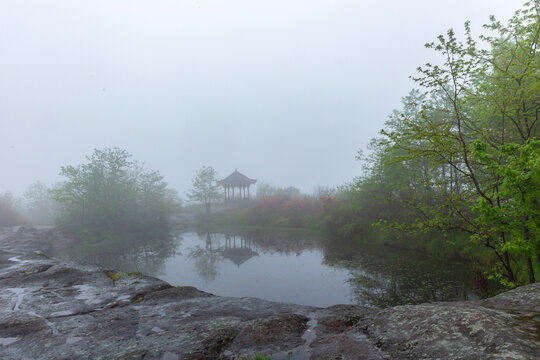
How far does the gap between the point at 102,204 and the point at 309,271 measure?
2536cm

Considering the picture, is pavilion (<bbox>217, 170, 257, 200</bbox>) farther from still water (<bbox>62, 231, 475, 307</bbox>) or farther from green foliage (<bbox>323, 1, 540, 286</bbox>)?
green foliage (<bbox>323, 1, 540, 286</bbox>)

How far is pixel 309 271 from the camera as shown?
493 inches

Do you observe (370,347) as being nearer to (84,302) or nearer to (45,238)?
(84,302)

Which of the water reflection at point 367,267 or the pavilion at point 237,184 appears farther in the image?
the pavilion at point 237,184

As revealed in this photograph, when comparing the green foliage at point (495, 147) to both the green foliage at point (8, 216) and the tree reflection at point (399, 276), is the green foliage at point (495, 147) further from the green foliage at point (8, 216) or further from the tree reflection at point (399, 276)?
the green foliage at point (8, 216)

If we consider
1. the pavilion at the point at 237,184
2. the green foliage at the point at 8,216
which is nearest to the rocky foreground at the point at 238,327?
the green foliage at the point at 8,216

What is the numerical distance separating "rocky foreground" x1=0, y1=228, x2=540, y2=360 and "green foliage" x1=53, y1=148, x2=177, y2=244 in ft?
74.2

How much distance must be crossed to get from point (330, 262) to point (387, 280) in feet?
12.3

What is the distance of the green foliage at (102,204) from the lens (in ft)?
88.7

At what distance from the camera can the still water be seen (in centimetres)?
922

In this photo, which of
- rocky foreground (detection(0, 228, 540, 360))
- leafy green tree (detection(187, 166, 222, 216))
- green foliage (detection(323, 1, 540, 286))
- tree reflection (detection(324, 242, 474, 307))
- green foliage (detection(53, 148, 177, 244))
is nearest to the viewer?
rocky foreground (detection(0, 228, 540, 360))

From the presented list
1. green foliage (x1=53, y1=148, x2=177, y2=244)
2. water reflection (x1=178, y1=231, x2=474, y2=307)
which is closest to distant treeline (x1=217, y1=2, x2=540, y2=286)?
water reflection (x1=178, y1=231, x2=474, y2=307)

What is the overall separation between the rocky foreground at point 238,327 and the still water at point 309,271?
11.3ft

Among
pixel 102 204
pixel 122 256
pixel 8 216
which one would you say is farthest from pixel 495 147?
pixel 8 216
